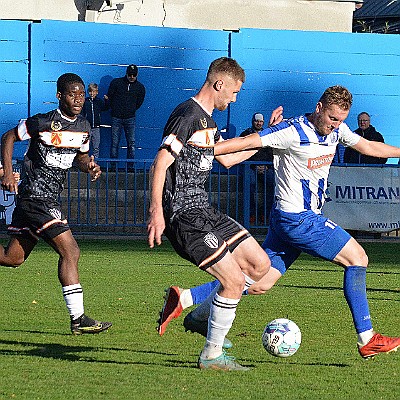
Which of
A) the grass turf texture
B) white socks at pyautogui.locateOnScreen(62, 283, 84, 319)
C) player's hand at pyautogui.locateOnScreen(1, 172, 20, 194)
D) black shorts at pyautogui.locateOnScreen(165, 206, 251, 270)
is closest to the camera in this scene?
the grass turf texture

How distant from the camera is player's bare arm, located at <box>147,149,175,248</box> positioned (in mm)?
6914

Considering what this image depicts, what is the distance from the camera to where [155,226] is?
6918 millimetres

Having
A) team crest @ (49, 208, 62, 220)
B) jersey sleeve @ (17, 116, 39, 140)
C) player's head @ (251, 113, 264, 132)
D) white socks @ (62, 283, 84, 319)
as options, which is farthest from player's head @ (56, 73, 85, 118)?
player's head @ (251, 113, 264, 132)

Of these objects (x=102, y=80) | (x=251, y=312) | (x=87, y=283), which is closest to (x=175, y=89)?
(x=102, y=80)

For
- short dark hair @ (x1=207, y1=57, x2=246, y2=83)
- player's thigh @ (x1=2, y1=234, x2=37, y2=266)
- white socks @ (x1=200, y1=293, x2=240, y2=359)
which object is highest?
short dark hair @ (x1=207, y1=57, x2=246, y2=83)

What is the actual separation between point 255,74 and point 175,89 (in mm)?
1836

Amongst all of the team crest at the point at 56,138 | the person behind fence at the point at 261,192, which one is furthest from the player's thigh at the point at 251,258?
the person behind fence at the point at 261,192

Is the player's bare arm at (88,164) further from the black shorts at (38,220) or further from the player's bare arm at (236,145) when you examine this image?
the player's bare arm at (236,145)

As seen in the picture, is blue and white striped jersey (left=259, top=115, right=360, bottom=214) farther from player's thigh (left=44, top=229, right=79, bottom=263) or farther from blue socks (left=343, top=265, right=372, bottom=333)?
player's thigh (left=44, top=229, right=79, bottom=263)

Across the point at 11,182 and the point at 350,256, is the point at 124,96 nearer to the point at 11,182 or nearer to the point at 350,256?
the point at 11,182

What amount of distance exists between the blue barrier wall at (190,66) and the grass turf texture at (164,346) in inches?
381

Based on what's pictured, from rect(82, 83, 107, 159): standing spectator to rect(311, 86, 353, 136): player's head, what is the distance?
46.7ft

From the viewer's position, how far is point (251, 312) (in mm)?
10523

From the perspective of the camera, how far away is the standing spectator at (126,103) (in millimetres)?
22469
